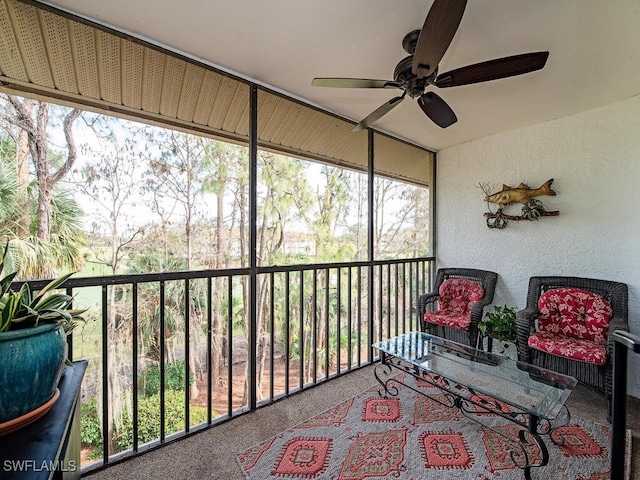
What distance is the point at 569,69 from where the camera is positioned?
1.98 metres

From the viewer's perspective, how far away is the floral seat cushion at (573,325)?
2016 millimetres

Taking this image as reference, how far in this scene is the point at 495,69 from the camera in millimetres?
1489

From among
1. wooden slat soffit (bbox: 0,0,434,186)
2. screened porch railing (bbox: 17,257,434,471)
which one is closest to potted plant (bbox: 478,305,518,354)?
screened porch railing (bbox: 17,257,434,471)

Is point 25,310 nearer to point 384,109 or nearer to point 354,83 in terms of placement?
point 354,83

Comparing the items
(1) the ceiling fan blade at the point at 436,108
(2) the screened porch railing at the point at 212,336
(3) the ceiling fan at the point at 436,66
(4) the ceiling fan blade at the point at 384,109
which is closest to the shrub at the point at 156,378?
(2) the screened porch railing at the point at 212,336

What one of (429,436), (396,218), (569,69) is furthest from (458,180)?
(429,436)

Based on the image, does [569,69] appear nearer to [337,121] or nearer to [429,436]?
[337,121]

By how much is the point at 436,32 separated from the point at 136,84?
201 cm

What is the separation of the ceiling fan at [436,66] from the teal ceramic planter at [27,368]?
169cm

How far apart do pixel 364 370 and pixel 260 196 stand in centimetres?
326

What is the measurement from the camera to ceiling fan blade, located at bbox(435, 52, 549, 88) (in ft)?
4.61

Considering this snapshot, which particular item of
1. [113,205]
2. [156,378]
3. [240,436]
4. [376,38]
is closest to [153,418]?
[156,378]

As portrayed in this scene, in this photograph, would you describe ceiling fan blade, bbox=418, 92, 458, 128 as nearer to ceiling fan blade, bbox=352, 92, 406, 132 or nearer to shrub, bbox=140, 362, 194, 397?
ceiling fan blade, bbox=352, 92, 406, 132

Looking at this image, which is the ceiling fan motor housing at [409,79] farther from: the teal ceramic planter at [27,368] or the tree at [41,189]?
the tree at [41,189]
